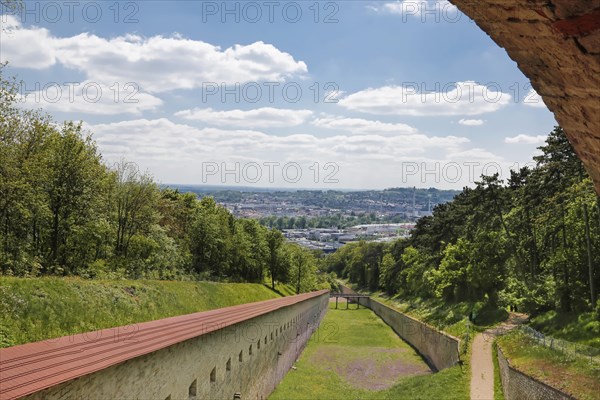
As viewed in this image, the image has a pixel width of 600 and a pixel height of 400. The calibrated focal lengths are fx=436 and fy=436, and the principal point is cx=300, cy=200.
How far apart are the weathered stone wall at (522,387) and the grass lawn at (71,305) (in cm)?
1648

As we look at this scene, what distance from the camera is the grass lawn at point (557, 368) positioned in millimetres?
15359

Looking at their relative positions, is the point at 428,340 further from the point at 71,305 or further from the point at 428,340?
the point at 71,305

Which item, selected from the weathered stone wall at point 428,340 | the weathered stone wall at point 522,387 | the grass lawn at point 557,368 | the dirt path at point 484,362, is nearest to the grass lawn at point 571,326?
the grass lawn at point 557,368

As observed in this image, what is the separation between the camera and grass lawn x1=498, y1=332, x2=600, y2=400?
15359 millimetres

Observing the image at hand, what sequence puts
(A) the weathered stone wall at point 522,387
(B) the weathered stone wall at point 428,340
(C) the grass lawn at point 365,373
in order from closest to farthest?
(A) the weathered stone wall at point 522,387 → (C) the grass lawn at point 365,373 → (B) the weathered stone wall at point 428,340

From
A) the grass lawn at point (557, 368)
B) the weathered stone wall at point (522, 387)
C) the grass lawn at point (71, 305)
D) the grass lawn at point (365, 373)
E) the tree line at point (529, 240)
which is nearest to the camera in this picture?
the grass lawn at point (71, 305)

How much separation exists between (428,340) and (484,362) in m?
14.5

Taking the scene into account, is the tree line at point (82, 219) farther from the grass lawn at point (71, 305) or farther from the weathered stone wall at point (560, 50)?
the weathered stone wall at point (560, 50)

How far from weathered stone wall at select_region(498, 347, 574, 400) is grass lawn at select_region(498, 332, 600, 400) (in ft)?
0.73

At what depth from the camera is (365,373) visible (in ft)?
116

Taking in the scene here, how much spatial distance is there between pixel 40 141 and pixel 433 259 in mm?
47685

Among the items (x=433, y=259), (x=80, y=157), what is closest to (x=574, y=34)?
(x=80, y=157)

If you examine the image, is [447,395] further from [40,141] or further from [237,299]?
[40,141]

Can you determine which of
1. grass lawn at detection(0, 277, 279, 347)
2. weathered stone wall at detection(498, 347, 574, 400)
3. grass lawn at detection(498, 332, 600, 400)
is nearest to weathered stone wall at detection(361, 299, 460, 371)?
weathered stone wall at detection(498, 347, 574, 400)
